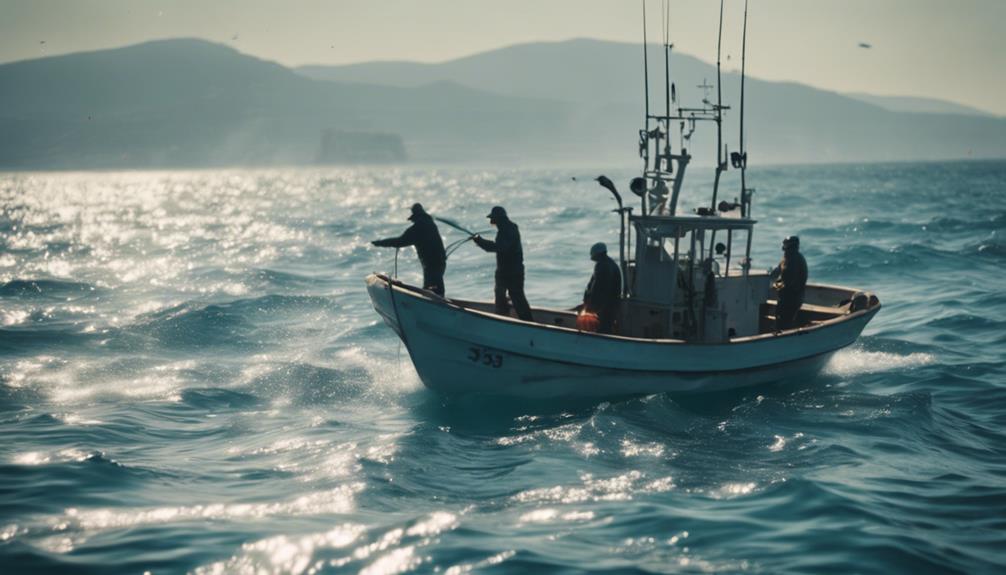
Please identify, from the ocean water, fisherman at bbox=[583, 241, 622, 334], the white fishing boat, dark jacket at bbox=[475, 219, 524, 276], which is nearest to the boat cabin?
the white fishing boat

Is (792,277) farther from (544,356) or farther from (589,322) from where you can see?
(544,356)

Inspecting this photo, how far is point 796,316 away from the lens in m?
16.9

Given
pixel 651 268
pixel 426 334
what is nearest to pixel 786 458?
pixel 651 268

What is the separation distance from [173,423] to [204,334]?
7765 mm

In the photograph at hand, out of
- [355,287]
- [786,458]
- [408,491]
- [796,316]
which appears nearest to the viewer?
[408,491]

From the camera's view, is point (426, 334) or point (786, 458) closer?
point (786, 458)

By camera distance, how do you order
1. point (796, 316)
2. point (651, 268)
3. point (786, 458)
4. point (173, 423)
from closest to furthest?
point (786, 458)
point (173, 423)
point (651, 268)
point (796, 316)

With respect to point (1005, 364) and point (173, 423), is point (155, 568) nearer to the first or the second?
point (173, 423)

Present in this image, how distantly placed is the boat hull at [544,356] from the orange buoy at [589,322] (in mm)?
860

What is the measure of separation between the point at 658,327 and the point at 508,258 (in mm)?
2690

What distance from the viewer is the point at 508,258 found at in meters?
15.1

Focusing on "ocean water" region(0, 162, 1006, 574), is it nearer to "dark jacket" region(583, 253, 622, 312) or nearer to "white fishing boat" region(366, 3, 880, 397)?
"white fishing boat" region(366, 3, 880, 397)

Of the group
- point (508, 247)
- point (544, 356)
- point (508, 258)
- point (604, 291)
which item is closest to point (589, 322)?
point (604, 291)

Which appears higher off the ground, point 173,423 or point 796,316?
point 796,316
